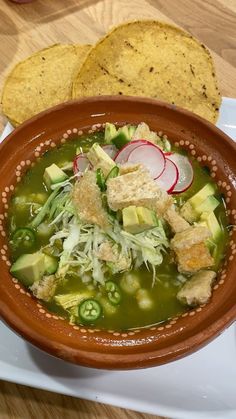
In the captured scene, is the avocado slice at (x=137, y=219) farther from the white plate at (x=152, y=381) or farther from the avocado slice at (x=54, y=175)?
the white plate at (x=152, y=381)

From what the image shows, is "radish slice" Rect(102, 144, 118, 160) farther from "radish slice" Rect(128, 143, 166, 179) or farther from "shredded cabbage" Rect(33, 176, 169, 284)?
"shredded cabbage" Rect(33, 176, 169, 284)

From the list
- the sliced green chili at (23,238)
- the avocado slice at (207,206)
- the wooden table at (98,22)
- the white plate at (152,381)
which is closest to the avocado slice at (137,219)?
the avocado slice at (207,206)

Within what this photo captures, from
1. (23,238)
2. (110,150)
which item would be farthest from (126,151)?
(23,238)

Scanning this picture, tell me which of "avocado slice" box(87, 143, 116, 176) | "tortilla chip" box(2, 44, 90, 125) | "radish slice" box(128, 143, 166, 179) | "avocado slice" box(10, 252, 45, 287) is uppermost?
"tortilla chip" box(2, 44, 90, 125)

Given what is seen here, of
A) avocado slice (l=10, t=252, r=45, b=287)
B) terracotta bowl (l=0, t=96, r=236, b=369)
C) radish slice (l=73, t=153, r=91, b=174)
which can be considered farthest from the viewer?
radish slice (l=73, t=153, r=91, b=174)

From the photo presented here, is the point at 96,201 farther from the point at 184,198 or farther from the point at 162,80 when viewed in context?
the point at 162,80

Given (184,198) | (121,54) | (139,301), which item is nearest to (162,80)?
(121,54)

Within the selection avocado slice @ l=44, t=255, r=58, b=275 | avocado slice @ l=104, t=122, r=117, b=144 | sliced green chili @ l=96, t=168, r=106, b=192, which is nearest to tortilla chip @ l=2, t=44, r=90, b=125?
avocado slice @ l=104, t=122, r=117, b=144

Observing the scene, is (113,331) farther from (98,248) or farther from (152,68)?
(152,68)
